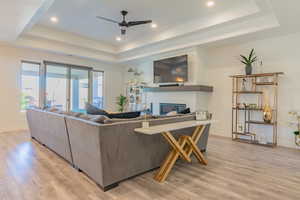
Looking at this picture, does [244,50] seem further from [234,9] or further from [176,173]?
[176,173]

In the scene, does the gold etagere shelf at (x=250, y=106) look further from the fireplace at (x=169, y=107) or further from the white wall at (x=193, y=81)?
the fireplace at (x=169, y=107)

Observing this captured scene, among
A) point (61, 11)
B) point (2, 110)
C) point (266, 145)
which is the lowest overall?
point (266, 145)

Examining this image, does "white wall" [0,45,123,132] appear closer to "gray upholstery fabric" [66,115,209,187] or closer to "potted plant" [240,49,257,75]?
"gray upholstery fabric" [66,115,209,187]

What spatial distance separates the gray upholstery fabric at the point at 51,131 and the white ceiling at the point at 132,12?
247 centimetres

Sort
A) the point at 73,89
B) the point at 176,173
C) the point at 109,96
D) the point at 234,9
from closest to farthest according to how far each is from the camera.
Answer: the point at 176,173, the point at 234,9, the point at 73,89, the point at 109,96

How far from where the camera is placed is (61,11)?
4320 millimetres

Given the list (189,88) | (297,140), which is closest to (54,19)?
(189,88)

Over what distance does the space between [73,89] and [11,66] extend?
2004mm

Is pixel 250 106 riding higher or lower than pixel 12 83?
lower

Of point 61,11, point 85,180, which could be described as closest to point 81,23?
point 61,11

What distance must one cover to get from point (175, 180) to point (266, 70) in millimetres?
3800

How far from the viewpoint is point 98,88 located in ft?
25.3

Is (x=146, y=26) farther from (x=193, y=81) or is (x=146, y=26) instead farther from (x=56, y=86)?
(x=56, y=86)

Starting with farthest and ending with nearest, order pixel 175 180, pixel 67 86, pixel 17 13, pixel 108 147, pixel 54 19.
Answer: pixel 67 86
pixel 54 19
pixel 17 13
pixel 175 180
pixel 108 147
